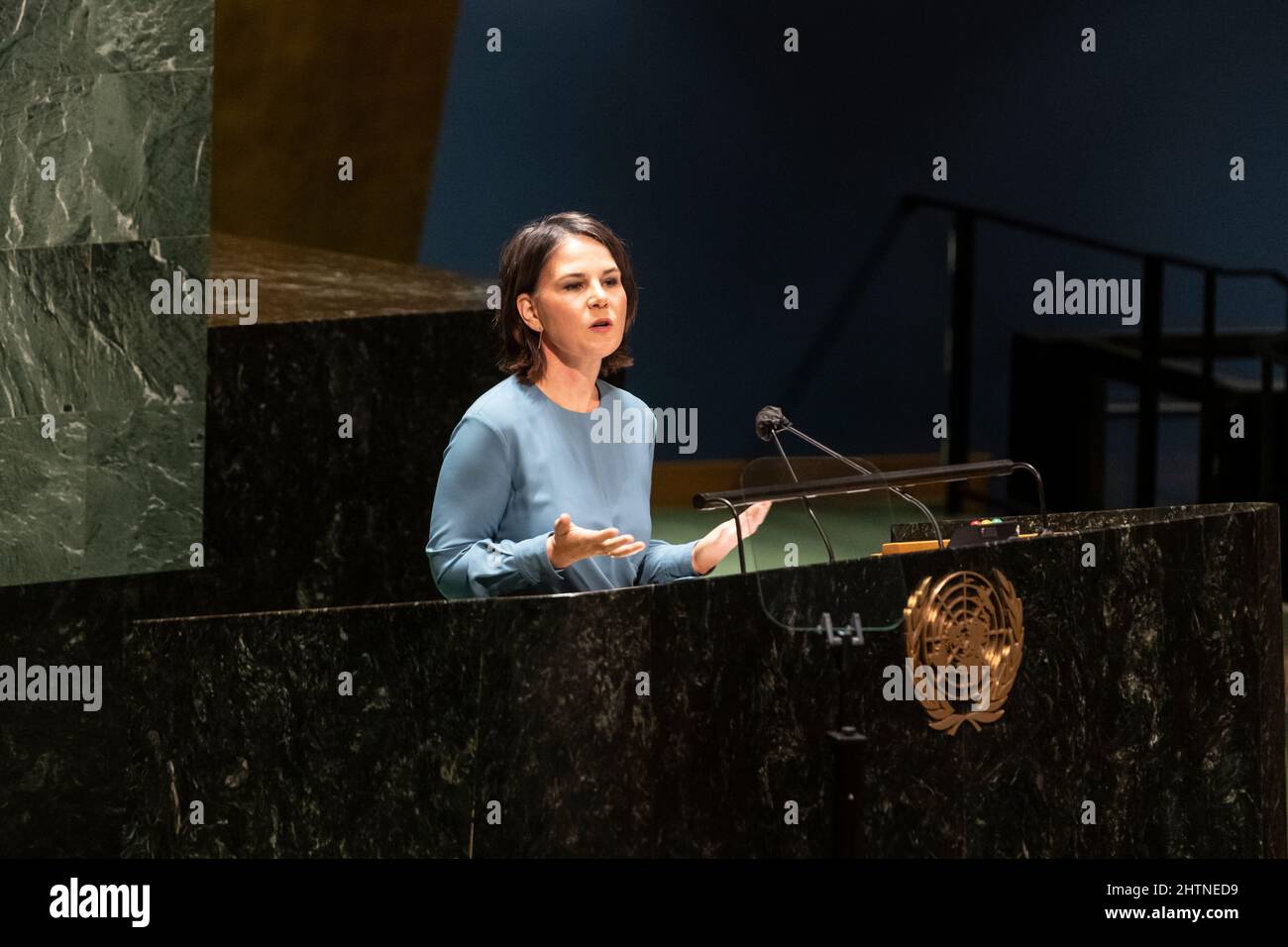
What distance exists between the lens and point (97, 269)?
4199mm

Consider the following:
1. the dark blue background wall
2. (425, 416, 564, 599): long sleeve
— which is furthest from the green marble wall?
the dark blue background wall

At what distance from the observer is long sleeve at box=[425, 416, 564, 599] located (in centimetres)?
295

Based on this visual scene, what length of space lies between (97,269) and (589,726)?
2.24 m

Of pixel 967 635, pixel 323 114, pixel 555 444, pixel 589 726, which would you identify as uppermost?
pixel 323 114

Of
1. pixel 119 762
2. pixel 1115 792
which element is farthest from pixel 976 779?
pixel 119 762

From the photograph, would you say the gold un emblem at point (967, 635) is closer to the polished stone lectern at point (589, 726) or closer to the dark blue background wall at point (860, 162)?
the polished stone lectern at point (589, 726)

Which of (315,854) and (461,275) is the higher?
(461,275)

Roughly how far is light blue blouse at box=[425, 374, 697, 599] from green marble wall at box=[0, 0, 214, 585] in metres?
1.38

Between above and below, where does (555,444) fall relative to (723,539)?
above

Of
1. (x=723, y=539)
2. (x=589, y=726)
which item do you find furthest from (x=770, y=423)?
(x=589, y=726)

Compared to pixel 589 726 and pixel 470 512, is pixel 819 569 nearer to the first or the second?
pixel 589 726
